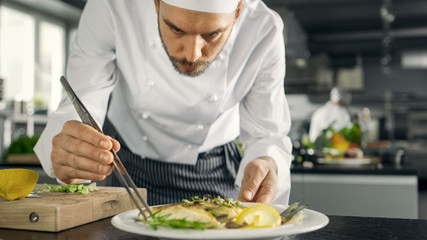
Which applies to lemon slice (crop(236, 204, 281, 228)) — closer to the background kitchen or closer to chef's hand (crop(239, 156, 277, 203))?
chef's hand (crop(239, 156, 277, 203))

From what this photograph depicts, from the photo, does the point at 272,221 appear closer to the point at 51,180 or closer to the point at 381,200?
the point at 51,180

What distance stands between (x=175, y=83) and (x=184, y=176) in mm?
293

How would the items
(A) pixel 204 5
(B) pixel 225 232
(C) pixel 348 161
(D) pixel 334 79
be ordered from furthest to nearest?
(D) pixel 334 79
(C) pixel 348 161
(A) pixel 204 5
(B) pixel 225 232

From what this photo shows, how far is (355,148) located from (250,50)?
232cm

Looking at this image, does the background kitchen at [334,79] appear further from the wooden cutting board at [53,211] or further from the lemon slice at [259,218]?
the lemon slice at [259,218]

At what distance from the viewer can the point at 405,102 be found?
9008mm

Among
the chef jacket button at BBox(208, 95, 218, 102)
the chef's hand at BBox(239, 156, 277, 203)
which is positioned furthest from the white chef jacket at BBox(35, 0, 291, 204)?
the chef's hand at BBox(239, 156, 277, 203)

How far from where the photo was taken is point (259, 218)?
2.39 feet

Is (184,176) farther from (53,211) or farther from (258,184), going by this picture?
(53,211)

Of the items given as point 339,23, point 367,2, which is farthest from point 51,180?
point 339,23

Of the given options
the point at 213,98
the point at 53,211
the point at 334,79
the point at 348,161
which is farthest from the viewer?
the point at 334,79

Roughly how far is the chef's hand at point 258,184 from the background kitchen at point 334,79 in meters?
0.88

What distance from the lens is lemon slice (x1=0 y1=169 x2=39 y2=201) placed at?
0.95m

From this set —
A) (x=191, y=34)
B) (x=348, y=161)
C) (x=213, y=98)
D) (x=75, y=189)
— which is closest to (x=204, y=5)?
(x=191, y=34)
